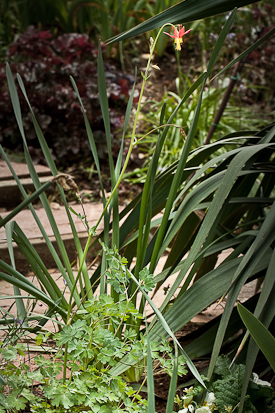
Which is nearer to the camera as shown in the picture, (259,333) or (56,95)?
(259,333)

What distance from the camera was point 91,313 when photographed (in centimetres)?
92

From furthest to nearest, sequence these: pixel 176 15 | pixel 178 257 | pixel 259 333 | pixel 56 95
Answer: pixel 56 95 < pixel 178 257 < pixel 176 15 < pixel 259 333

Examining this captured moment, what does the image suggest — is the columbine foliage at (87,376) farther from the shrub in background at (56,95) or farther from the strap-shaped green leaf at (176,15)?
the shrub in background at (56,95)

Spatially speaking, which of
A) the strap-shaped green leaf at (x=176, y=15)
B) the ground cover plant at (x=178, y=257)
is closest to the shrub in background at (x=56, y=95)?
the ground cover plant at (x=178, y=257)

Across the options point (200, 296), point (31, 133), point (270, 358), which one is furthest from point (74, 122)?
point (270, 358)

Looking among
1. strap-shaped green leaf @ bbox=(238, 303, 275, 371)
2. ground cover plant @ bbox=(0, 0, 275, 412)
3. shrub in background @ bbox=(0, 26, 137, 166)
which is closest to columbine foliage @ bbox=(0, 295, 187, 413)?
ground cover plant @ bbox=(0, 0, 275, 412)

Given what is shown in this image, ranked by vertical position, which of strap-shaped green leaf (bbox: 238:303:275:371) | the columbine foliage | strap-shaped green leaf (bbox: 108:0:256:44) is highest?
strap-shaped green leaf (bbox: 108:0:256:44)

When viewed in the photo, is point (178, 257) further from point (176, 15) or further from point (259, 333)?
point (176, 15)

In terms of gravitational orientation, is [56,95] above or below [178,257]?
above

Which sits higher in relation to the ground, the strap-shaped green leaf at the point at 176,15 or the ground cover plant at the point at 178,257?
the strap-shaped green leaf at the point at 176,15

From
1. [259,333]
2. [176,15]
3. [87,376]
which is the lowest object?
[87,376]

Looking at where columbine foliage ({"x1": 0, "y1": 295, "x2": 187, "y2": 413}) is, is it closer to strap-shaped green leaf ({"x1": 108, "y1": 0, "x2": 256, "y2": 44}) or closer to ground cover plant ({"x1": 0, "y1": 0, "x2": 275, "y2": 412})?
ground cover plant ({"x1": 0, "y1": 0, "x2": 275, "y2": 412})

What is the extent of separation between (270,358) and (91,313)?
384mm

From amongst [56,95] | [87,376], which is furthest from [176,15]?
[56,95]
